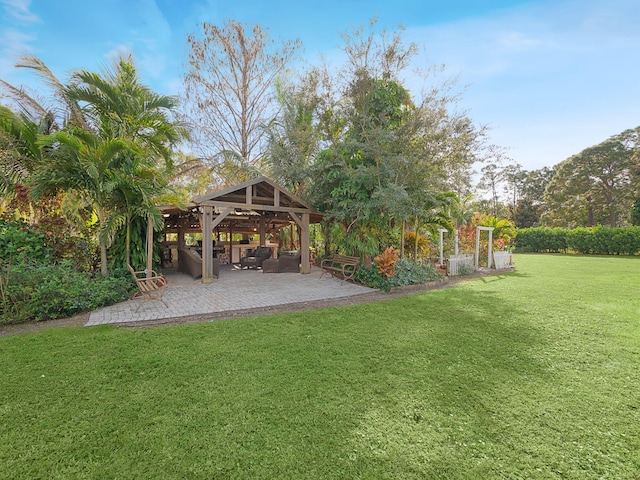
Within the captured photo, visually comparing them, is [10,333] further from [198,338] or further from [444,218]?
[444,218]

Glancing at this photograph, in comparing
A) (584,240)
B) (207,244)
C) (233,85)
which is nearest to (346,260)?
(207,244)

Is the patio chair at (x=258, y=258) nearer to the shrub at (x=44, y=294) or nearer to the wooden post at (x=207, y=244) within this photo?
the wooden post at (x=207, y=244)

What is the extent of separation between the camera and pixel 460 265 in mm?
12336

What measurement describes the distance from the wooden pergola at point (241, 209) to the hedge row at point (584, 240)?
24745 mm

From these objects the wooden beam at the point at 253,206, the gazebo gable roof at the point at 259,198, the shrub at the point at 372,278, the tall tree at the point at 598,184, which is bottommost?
the shrub at the point at 372,278

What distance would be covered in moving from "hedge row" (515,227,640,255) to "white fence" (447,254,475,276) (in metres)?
18.8

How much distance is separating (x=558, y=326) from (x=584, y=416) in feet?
10.9

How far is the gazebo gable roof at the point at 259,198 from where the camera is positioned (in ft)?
31.7

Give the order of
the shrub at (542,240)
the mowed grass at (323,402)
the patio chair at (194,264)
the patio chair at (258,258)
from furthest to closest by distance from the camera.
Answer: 1. the shrub at (542,240)
2. the patio chair at (258,258)
3. the patio chair at (194,264)
4. the mowed grass at (323,402)

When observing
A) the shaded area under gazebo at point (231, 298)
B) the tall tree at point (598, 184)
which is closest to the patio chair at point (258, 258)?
the shaded area under gazebo at point (231, 298)

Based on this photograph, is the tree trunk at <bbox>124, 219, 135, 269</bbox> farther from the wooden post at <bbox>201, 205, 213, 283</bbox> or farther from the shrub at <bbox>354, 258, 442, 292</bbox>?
the shrub at <bbox>354, 258, 442, 292</bbox>

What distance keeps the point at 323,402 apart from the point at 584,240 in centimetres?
3077

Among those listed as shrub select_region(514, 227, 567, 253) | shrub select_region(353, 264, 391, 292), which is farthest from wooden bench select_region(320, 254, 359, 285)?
shrub select_region(514, 227, 567, 253)

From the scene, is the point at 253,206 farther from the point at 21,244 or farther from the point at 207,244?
the point at 21,244
